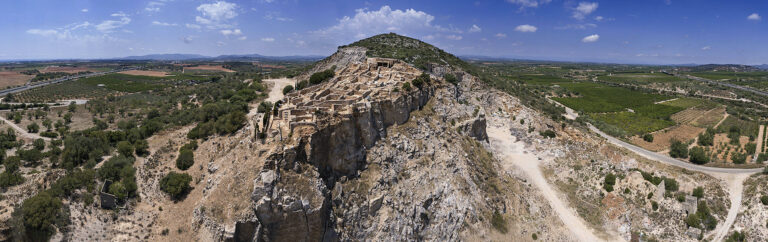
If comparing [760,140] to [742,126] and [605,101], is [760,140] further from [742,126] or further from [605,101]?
[605,101]

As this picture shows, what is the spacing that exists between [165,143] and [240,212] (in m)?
20.8

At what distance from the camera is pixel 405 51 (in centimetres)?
8425

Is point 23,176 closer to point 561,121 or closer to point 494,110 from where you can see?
point 494,110

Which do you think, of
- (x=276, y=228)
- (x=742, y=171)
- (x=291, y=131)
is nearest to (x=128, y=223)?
(x=276, y=228)

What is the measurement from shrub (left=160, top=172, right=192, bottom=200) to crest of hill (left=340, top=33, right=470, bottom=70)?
5246 centimetres

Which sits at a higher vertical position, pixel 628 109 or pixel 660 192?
pixel 628 109

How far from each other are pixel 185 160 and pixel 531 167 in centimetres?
4115

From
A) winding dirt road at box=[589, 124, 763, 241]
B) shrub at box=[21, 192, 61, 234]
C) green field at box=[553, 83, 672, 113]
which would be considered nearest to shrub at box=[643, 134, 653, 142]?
winding dirt road at box=[589, 124, 763, 241]

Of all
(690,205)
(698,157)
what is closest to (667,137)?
(698,157)

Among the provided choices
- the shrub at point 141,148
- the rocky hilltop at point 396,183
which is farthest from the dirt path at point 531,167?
the shrub at point 141,148

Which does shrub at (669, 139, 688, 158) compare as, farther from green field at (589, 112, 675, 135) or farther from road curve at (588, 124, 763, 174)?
green field at (589, 112, 675, 135)

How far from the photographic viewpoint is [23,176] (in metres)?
26.4

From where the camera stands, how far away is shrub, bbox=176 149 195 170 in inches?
1141

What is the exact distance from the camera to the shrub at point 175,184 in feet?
83.8
